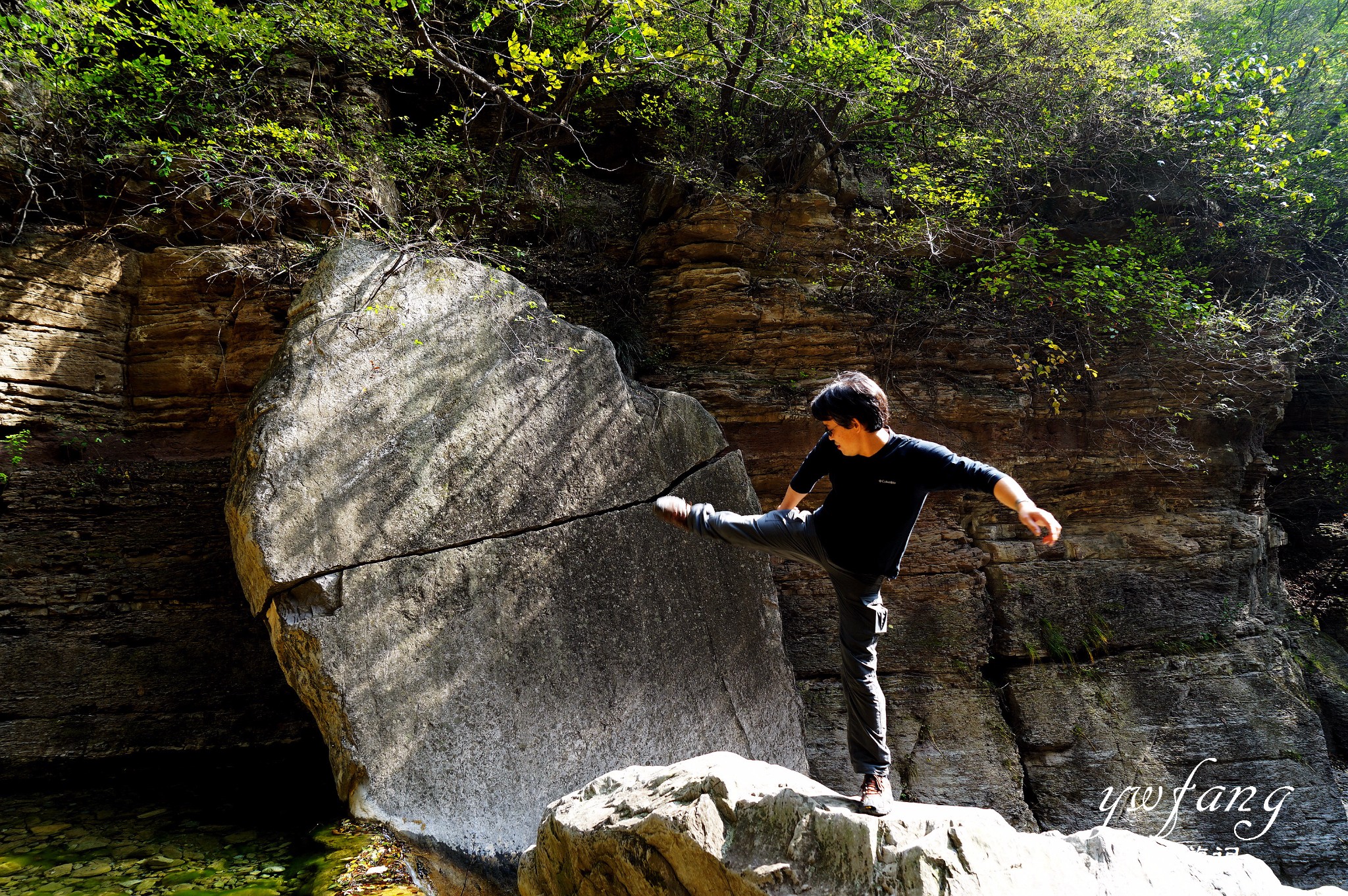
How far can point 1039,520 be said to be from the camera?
2.38 meters

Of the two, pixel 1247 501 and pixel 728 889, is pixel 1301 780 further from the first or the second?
pixel 728 889

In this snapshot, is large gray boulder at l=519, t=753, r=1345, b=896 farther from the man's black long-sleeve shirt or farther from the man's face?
the man's face

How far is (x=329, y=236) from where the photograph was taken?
4.92 meters

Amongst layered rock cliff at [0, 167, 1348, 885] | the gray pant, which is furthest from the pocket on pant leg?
layered rock cliff at [0, 167, 1348, 885]

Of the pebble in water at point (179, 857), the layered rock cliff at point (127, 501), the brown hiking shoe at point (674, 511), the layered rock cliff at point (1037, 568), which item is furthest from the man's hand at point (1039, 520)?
the layered rock cliff at point (127, 501)

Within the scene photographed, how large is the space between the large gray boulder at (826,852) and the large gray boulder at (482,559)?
1.01 metres

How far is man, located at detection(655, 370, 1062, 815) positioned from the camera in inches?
109

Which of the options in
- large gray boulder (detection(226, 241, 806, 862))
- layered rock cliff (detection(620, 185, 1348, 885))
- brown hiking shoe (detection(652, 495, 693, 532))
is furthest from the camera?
layered rock cliff (detection(620, 185, 1348, 885))

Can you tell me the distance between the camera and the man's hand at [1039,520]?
234cm

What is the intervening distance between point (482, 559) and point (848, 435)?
Answer: 2085 mm

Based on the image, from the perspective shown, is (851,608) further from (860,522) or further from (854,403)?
(854,403)

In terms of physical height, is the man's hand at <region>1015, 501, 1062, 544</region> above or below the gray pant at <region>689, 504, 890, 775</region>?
above

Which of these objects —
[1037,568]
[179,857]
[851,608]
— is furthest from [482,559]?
[1037,568]

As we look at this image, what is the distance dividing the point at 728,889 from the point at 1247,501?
6002 mm
